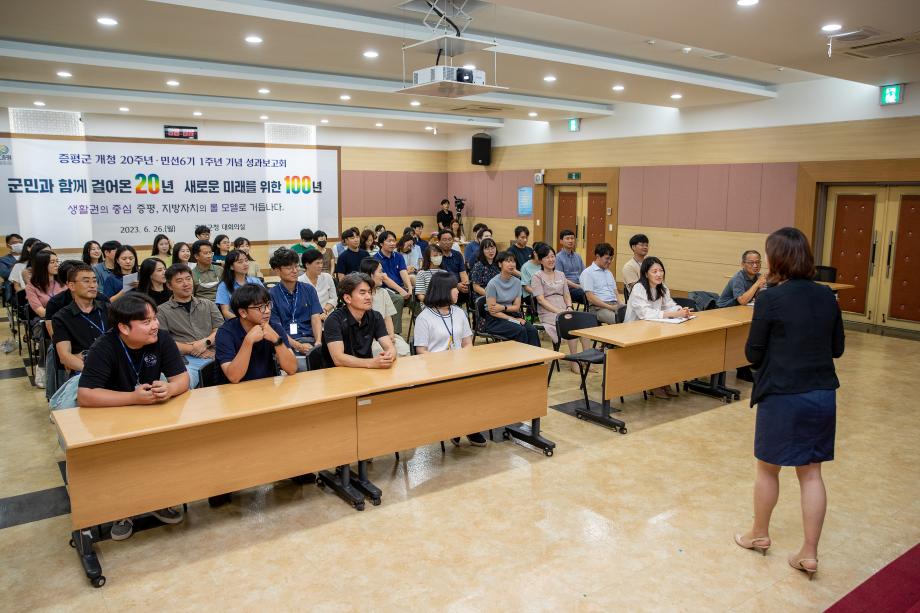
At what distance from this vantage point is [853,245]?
9305mm

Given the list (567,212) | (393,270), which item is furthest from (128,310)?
(567,212)

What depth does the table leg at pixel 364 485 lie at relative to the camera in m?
3.95

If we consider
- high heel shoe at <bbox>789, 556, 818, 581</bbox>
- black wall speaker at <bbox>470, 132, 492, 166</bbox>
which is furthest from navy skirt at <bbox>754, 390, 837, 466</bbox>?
black wall speaker at <bbox>470, 132, 492, 166</bbox>

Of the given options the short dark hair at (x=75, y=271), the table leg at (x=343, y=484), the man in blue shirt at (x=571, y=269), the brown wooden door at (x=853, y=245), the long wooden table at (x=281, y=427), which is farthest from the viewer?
the brown wooden door at (x=853, y=245)

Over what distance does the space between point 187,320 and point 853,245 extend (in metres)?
8.86

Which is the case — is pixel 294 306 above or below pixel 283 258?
below

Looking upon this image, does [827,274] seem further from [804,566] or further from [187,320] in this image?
[187,320]

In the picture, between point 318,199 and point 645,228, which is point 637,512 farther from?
point 318,199

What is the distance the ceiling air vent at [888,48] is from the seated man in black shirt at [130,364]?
646cm

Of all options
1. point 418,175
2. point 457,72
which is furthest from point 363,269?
point 418,175

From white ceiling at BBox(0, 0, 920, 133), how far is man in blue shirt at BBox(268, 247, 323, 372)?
2.12m

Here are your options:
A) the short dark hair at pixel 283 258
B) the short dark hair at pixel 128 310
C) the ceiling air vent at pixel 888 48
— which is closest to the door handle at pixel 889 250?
the ceiling air vent at pixel 888 48

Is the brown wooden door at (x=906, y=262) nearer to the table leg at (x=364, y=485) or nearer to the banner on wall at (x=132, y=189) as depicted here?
the table leg at (x=364, y=485)

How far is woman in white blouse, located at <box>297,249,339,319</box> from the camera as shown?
20.4 feet
